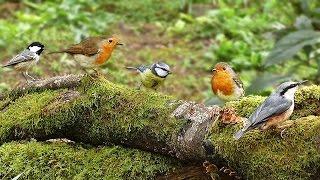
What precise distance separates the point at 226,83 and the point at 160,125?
0.92 metres

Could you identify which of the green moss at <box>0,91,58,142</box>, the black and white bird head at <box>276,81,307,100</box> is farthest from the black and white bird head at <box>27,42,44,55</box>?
the black and white bird head at <box>276,81,307,100</box>

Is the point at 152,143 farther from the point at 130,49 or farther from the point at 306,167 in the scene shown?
the point at 130,49

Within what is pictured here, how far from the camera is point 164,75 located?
5055mm

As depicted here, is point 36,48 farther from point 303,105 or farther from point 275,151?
point 275,151

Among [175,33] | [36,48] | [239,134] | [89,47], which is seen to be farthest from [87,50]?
[175,33]

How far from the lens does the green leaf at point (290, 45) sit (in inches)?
294

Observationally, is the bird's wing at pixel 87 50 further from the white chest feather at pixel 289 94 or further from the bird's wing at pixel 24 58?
the white chest feather at pixel 289 94

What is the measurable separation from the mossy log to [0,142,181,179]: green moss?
0.33 ft

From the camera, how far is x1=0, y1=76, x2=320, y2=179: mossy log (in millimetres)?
3848

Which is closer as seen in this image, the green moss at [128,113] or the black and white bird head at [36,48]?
the green moss at [128,113]

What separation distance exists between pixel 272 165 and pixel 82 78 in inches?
75.8

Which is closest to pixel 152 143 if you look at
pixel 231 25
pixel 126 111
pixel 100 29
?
pixel 126 111

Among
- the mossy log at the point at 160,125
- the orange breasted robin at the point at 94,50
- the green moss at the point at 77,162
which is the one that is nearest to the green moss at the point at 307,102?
the mossy log at the point at 160,125

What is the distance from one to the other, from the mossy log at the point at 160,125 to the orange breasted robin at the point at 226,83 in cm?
46
